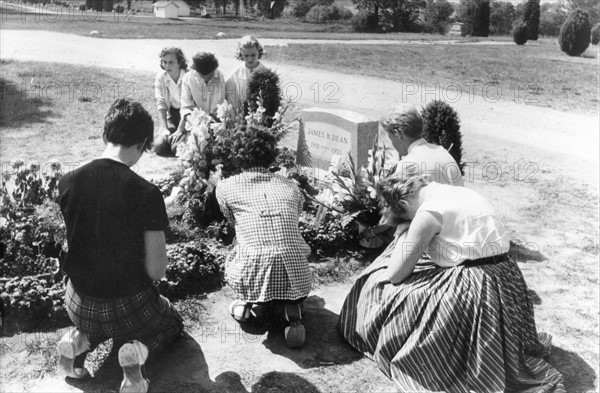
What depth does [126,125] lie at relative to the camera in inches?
125

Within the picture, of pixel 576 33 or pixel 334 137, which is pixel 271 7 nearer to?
pixel 576 33

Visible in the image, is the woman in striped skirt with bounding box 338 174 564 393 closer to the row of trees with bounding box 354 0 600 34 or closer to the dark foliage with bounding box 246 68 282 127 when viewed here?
the dark foliage with bounding box 246 68 282 127

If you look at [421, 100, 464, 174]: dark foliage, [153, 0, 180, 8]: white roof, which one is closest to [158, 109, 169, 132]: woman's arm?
[421, 100, 464, 174]: dark foliage

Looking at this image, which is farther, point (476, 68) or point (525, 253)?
point (476, 68)

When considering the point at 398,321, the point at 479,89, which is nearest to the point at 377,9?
the point at 479,89

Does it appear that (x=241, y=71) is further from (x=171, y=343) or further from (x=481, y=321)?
(x=481, y=321)

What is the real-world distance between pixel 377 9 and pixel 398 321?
2324cm

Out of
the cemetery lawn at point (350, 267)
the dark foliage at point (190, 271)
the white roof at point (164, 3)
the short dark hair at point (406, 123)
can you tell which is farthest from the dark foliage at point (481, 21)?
the dark foliage at point (190, 271)

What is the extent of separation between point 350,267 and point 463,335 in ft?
6.11

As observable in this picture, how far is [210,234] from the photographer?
5613mm

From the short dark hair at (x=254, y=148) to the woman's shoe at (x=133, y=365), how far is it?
5.24 feet

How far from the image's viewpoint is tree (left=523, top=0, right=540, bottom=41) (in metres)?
27.6

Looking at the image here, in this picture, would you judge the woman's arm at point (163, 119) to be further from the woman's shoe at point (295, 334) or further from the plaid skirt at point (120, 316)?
the plaid skirt at point (120, 316)

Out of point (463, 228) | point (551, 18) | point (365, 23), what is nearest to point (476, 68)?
point (365, 23)
